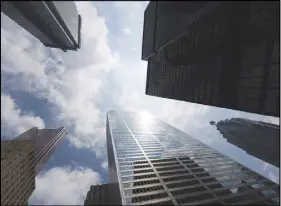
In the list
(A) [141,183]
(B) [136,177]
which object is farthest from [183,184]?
(B) [136,177]

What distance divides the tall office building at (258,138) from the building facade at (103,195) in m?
107

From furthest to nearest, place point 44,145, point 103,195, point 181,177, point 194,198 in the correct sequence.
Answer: point 44,145
point 181,177
point 103,195
point 194,198

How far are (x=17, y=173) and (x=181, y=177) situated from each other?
2454 inches

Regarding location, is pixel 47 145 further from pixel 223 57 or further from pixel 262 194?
pixel 223 57

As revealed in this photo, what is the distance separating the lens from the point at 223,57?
28.8 meters

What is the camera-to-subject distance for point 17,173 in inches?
3233

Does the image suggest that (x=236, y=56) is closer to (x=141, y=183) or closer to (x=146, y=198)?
(x=146, y=198)

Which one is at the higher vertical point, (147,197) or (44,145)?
(147,197)

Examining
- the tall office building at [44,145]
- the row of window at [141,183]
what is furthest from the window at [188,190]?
the tall office building at [44,145]

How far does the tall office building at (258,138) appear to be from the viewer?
154 m

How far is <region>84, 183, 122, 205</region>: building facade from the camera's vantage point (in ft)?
293

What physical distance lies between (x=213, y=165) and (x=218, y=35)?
100193 millimetres

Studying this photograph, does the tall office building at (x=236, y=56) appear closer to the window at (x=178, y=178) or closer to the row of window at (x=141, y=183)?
the row of window at (x=141, y=183)

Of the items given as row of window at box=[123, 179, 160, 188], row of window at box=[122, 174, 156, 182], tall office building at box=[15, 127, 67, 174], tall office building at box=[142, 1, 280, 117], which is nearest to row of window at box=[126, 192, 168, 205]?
row of window at box=[123, 179, 160, 188]
